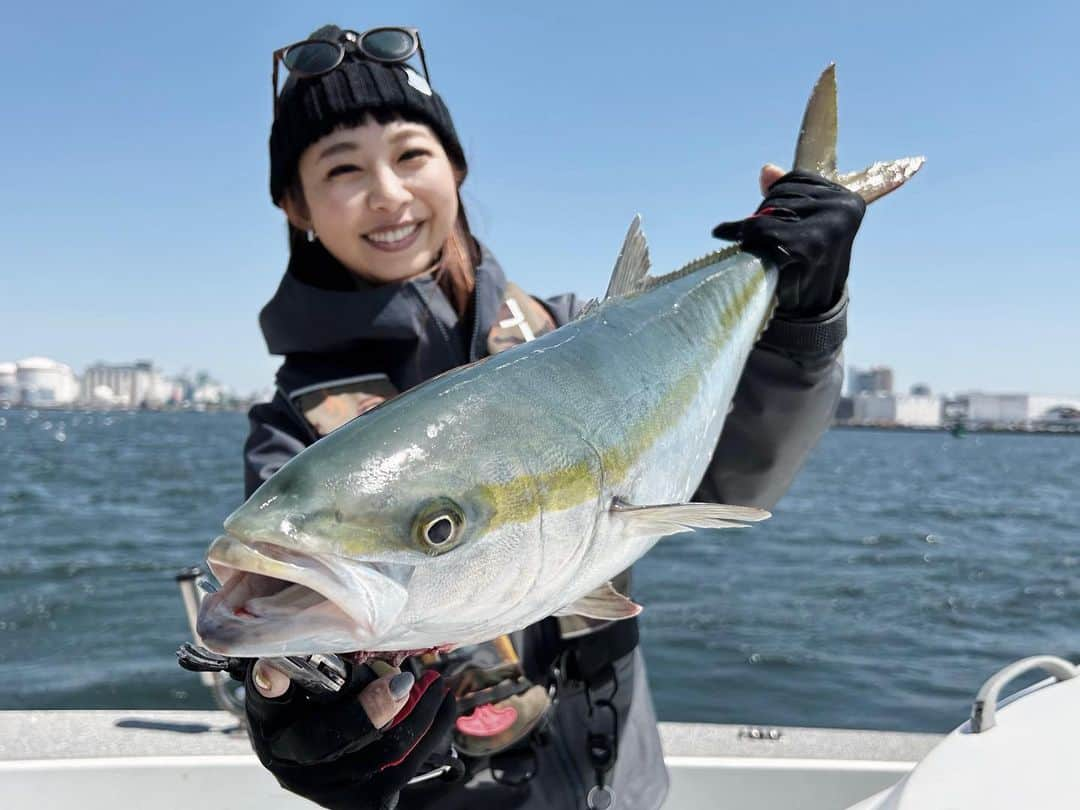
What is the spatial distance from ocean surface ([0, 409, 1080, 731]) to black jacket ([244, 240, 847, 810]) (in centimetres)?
554

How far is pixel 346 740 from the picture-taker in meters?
1.70

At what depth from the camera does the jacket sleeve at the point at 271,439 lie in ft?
8.21

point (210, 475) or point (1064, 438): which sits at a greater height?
point (210, 475)

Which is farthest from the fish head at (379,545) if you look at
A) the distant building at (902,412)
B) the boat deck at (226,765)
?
the distant building at (902,412)

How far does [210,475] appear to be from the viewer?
2967 cm

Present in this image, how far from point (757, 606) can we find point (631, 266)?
1053cm

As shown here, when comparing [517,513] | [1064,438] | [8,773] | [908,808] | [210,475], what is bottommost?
[1064,438]

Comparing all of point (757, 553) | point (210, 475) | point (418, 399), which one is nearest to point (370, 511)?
point (418, 399)

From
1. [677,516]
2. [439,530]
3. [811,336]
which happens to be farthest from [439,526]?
[811,336]

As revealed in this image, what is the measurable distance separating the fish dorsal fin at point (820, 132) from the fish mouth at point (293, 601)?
2.21 metres

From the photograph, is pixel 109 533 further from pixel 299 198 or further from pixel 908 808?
pixel 908 808

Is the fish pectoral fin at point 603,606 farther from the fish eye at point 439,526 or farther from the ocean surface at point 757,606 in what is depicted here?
the ocean surface at point 757,606

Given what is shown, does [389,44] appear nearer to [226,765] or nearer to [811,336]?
[811,336]

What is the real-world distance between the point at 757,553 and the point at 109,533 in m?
12.8
